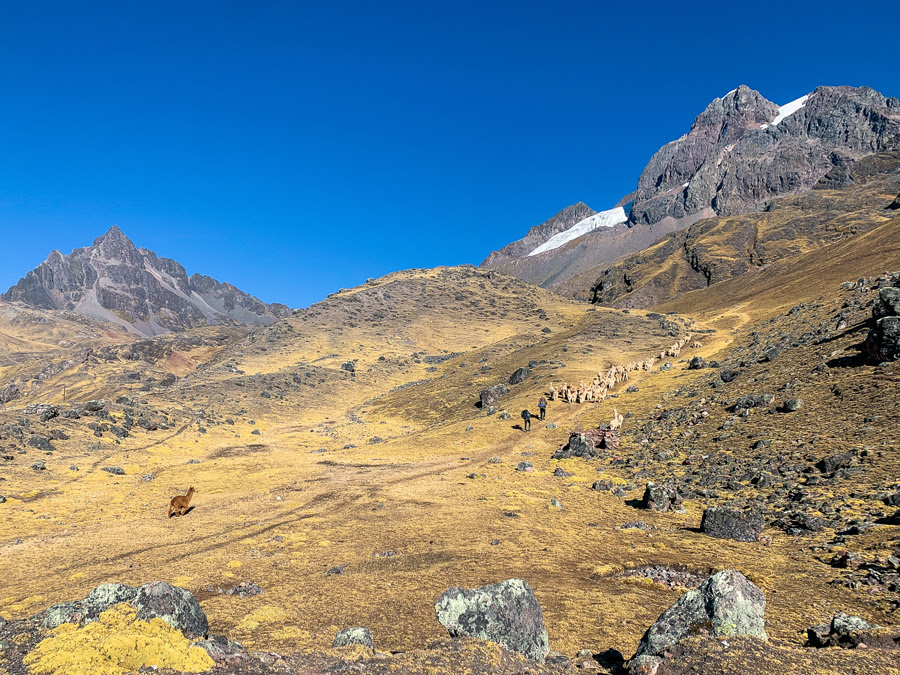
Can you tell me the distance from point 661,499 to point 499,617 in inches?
461

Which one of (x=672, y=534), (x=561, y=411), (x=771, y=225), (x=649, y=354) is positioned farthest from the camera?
(x=771, y=225)

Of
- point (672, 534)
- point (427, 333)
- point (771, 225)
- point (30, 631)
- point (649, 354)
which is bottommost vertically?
point (672, 534)

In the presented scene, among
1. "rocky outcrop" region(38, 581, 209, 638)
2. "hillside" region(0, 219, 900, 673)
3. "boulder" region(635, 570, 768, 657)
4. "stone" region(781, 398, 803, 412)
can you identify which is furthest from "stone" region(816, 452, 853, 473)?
"rocky outcrop" region(38, 581, 209, 638)

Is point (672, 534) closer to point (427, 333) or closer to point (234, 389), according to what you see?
point (234, 389)

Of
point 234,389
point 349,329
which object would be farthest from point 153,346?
point 234,389

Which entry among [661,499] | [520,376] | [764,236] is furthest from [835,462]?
[764,236]

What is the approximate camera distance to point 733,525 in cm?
1382

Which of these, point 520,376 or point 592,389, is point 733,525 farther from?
point 520,376

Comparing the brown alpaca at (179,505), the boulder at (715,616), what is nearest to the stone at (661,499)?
the boulder at (715,616)

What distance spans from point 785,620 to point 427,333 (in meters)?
92.6

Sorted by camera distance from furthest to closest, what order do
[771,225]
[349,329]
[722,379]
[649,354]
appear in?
[771,225], [349,329], [649,354], [722,379]

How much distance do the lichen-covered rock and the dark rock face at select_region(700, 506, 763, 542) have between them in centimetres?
1384

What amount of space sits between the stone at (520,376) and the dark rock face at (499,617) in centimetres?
3945

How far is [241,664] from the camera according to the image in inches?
246
